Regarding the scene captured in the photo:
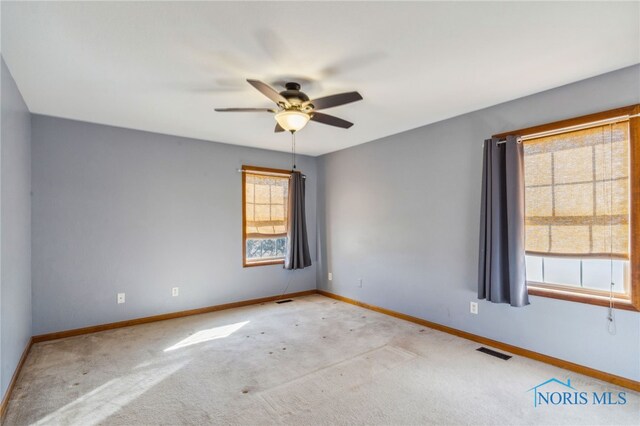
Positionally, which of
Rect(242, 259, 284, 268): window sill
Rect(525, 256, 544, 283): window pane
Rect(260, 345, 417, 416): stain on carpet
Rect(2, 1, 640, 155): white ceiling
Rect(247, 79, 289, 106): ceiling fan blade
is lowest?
Rect(260, 345, 417, 416): stain on carpet

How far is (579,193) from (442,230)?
138cm

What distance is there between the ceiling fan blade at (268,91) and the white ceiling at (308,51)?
213 mm

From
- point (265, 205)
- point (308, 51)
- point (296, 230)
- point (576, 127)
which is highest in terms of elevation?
point (308, 51)

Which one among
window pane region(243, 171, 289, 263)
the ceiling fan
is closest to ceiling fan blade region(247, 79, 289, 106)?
the ceiling fan

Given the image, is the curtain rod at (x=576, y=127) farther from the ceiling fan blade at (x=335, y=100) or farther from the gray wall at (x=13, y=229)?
the gray wall at (x=13, y=229)

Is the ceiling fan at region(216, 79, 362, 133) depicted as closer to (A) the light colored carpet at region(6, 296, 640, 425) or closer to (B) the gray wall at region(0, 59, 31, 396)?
(B) the gray wall at region(0, 59, 31, 396)

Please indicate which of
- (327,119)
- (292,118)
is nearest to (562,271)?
(327,119)

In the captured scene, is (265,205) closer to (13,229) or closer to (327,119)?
(327,119)

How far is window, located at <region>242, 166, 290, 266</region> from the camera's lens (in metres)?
5.12

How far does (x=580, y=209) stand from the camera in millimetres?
2797

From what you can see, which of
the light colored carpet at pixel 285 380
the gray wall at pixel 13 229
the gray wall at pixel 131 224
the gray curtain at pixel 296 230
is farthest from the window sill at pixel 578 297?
the gray wall at pixel 13 229

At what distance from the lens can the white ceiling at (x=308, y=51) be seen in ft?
6.10

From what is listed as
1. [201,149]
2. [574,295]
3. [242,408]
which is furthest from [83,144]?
[574,295]

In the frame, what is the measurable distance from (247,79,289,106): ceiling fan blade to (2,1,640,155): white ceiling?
0.21 meters
